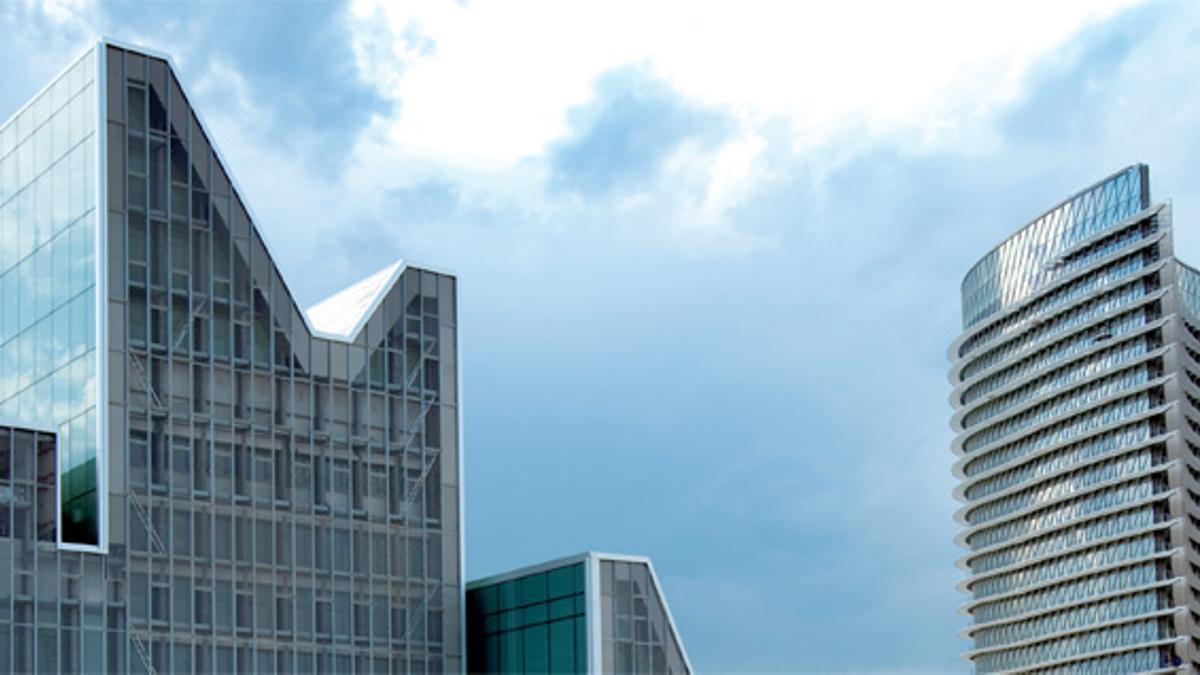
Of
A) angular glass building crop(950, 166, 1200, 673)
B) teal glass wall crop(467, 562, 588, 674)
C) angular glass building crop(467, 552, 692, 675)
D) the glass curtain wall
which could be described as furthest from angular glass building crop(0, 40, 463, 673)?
angular glass building crop(950, 166, 1200, 673)

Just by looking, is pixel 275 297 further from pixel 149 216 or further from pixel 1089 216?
pixel 1089 216

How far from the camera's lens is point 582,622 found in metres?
85.7

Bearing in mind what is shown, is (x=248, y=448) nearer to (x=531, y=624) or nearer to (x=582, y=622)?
(x=531, y=624)

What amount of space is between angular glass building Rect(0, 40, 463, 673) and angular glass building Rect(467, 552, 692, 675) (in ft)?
7.98

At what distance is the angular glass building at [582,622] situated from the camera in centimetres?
8556

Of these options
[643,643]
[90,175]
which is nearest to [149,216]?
[90,175]

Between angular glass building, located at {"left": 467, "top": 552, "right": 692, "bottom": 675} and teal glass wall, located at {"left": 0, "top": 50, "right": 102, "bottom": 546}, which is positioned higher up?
teal glass wall, located at {"left": 0, "top": 50, "right": 102, "bottom": 546}

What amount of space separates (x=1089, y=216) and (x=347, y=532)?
4889 inches

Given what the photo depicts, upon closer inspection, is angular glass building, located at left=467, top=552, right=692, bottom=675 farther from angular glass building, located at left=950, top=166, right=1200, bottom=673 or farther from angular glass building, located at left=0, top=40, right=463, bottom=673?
angular glass building, located at left=950, top=166, right=1200, bottom=673

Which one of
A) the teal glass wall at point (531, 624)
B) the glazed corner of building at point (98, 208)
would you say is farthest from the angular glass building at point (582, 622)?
the glazed corner of building at point (98, 208)

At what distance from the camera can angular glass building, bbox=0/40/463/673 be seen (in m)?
80.1

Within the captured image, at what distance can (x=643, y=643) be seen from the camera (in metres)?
86.9

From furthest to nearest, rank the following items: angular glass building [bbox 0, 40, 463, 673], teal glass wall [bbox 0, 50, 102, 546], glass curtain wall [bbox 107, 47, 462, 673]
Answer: glass curtain wall [bbox 107, 47, 462, 673], teal glass wall [bbox 0, 50, 102, 546], angular glass building [bbox 0, 40, 463, 673]

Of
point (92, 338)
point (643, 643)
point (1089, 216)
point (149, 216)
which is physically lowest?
point (643, 643)
